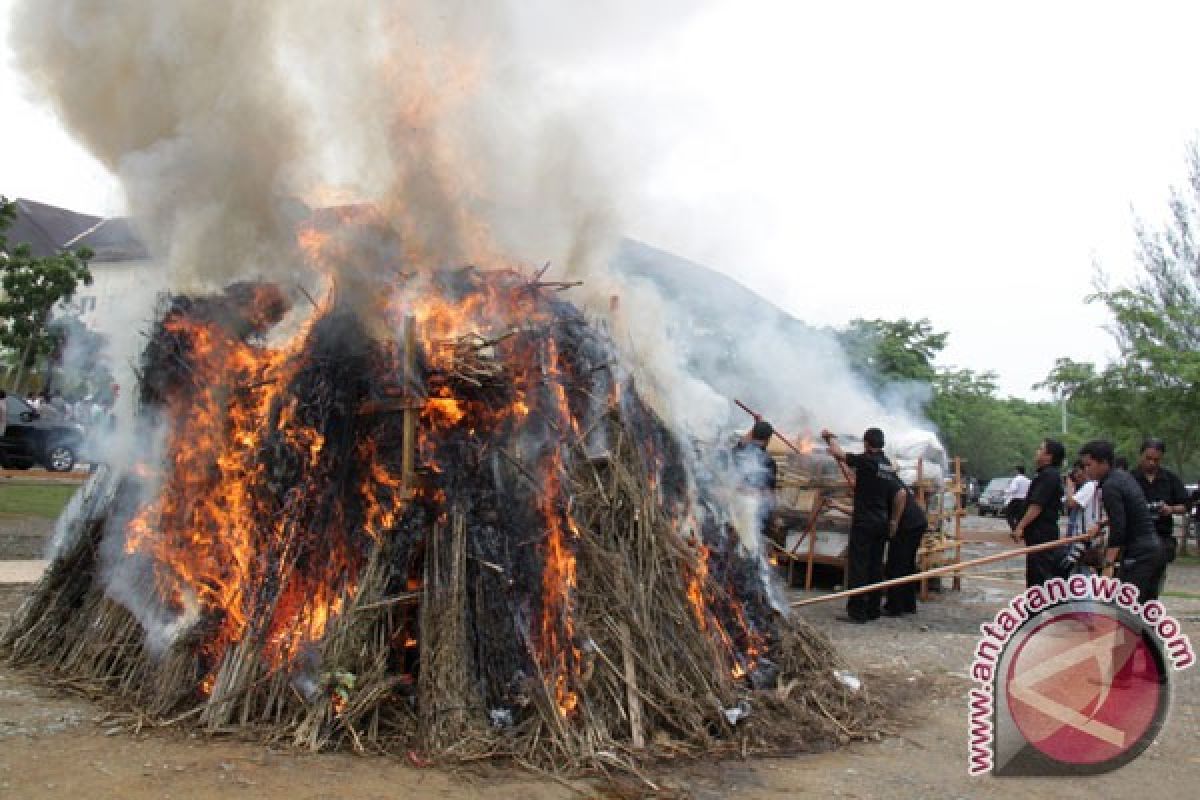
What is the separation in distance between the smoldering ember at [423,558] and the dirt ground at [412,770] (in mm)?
183

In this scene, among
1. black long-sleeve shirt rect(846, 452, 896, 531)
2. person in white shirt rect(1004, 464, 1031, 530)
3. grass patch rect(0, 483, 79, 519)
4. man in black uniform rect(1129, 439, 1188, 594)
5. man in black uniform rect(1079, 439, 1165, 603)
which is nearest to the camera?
man in black uniform rect(1079, 439, 1165, 603)

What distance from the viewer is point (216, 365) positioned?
6.58m

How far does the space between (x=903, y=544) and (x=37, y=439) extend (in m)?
17.2

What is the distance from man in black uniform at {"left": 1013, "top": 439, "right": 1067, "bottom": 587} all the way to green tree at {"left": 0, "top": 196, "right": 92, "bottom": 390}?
62.1 ft

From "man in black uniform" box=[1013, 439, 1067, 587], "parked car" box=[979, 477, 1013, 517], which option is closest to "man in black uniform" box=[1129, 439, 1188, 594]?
"man in black uniform" box=[1013, 439, 1067, 587]

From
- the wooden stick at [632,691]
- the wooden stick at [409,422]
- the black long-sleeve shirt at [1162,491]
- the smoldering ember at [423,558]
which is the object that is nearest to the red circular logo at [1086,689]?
the smoldering ember at [423,558]

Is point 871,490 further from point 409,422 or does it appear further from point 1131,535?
point 409,422

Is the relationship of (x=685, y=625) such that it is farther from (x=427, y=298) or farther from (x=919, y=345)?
(x=919, y=345)

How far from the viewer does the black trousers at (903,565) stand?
34.7 feet

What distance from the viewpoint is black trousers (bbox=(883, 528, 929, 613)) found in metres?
10.6

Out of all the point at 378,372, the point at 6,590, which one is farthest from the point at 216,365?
the point at 6,590

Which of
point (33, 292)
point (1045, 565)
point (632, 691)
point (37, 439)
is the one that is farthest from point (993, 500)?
point (632, 691)

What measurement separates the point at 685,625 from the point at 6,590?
23.4ft

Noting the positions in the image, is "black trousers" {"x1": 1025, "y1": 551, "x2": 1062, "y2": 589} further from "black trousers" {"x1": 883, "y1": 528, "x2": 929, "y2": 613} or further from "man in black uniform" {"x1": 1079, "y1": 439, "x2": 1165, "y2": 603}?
"man in black uniform" {"x1": 1079, "y1": 439, "x2": 1165, "y2": 603}
